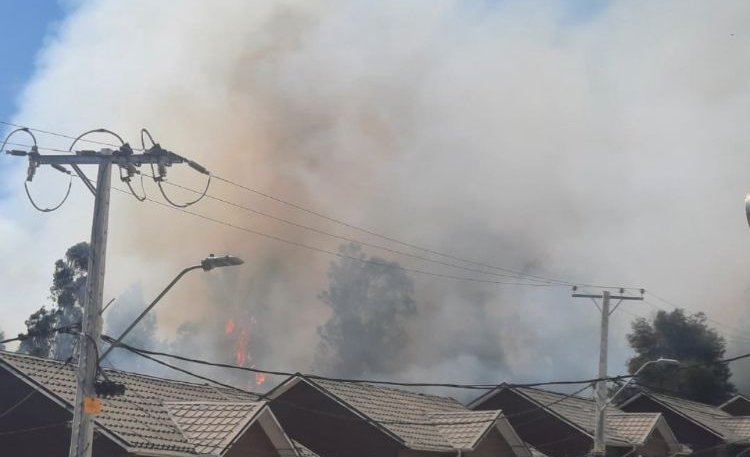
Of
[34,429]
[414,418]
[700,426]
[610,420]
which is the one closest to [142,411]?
[34,429]

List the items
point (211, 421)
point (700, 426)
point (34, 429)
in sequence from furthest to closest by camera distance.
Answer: point (700, 426), point (211, 421), point (34, 429)

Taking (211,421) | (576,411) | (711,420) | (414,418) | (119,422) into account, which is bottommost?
(119,422)

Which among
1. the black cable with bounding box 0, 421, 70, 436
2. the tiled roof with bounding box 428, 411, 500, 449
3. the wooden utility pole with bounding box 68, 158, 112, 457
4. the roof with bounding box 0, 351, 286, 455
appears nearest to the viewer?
the wooden utility pole with bounding box 68, 158, 112, 457

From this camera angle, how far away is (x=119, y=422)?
21.6 m

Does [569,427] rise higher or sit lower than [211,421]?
higher

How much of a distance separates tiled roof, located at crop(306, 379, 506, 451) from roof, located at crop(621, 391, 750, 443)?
17.3 metres

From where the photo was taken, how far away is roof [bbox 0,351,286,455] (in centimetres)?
2124

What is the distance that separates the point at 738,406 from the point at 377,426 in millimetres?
36777

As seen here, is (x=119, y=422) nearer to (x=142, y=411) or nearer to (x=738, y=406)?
(x=142, y=411)

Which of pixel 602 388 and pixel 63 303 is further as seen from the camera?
pixel 63 303

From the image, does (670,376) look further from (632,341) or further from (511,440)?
(511,440)

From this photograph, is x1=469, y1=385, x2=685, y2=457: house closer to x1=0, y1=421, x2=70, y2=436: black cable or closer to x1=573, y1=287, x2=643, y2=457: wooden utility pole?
x1=573, y1=287, x2=643, y2=457: wooden utility pole

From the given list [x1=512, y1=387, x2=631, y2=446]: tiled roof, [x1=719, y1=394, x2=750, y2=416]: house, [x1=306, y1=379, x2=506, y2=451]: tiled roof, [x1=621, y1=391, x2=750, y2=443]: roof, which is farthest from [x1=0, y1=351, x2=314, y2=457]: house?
[x1=719, y1=394, x2=750, y2=416]: house

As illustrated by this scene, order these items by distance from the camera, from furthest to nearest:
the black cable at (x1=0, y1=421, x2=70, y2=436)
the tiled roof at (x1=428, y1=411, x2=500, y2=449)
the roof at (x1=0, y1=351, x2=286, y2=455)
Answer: the tiled roof at (x1=428, y1=411, x2=500, y2=449) → the black cable at (x1=0, y1=421, x2=70, y2=436) → the roof at (x1=0, y1=351, x2=286, y2=455)
